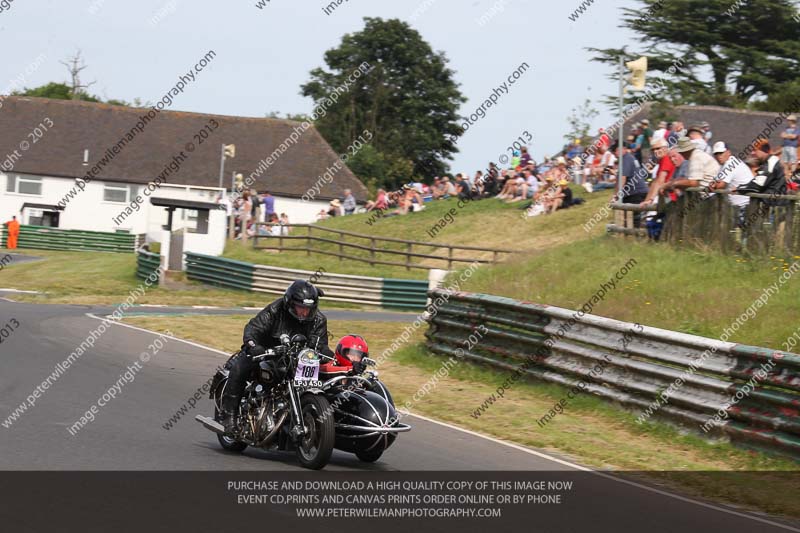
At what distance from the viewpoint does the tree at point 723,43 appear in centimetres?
5553

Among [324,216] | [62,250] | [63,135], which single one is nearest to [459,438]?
[324,216]

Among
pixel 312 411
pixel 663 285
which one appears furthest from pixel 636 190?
pixel 312 411

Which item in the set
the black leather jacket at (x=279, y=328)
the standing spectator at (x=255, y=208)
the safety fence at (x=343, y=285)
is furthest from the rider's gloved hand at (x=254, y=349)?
the standing spectator at (x=255, y=208)

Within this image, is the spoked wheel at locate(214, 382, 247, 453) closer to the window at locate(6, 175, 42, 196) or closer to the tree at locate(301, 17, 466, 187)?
the window at locate(6, 175, 42, 196)

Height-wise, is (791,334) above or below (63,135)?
below

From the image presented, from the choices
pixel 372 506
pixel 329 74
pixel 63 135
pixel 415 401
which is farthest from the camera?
pixel 329 74

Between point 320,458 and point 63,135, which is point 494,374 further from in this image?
point 63,135

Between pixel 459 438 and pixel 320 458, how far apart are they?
10.6ft

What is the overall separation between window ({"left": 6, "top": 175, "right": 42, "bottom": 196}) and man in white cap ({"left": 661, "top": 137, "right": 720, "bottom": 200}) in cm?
5222

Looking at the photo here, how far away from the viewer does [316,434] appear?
9.28 meters

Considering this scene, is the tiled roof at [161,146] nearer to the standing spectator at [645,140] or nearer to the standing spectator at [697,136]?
the standing spectator at [645,140]

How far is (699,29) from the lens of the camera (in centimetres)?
5669

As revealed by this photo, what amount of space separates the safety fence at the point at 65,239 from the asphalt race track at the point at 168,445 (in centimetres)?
3886

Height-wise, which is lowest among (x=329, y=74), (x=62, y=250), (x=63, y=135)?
(x=62, y=250)
